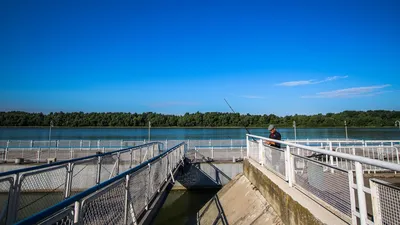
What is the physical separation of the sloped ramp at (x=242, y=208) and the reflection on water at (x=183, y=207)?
3149mm

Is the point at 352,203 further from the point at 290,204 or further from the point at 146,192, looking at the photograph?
the point at 146,192

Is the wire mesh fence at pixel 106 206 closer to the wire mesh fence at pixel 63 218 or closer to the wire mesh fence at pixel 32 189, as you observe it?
the wire mesh fence at pixel 63 218

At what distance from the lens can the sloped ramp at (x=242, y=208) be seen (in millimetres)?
5586

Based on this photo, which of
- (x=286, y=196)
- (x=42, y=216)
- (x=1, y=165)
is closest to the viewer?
(x=42, y=216)

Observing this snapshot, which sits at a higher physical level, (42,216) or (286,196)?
(42,216)

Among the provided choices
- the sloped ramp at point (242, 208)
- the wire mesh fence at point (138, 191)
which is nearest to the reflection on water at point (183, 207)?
the sloped ramp at point (242, 208)

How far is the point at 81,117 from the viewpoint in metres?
114

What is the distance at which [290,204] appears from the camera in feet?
14.3

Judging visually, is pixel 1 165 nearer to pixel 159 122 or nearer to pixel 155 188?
pixel 155 188

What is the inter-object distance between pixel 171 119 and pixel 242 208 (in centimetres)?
10279

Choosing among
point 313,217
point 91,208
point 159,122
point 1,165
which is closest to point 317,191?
point 313,217

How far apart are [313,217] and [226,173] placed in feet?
45.3

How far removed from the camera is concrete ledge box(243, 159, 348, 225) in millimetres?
3417

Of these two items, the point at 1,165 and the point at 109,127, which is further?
the point at 109,127
